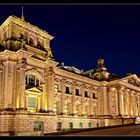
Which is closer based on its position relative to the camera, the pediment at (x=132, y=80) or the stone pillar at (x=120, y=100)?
the stone pillar at (x=120, y=100)

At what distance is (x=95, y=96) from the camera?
200ft

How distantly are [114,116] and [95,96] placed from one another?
24.2 feet

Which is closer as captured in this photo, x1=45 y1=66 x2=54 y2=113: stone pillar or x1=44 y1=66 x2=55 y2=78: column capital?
x1=45 y1=66 x2=54 y2=113: stone pillar

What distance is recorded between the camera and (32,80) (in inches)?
1672

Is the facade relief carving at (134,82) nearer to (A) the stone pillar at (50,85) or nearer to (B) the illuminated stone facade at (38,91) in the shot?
(B) the illuminated stone facade at (38,91)

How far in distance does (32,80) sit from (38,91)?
224 centimetres

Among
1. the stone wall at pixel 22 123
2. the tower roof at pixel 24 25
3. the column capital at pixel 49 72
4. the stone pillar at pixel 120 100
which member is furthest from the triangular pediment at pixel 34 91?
the stone pillar at pixel 120 100

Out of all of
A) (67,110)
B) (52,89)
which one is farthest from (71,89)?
(52,89)

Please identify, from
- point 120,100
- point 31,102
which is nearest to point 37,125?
point 31,102

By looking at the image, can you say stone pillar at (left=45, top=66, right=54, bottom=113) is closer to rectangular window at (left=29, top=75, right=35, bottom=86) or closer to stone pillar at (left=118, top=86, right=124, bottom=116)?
rectangular window at (left=29, top=75, right=35, bottom=86)

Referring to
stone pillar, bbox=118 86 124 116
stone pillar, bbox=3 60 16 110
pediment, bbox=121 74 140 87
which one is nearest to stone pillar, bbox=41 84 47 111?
stone pillar, bbox=3 60 16 110

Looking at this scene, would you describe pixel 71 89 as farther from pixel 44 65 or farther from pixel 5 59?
pixel 5 59

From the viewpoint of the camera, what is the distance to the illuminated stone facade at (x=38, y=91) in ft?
124

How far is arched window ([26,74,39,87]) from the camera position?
41.5 meters
